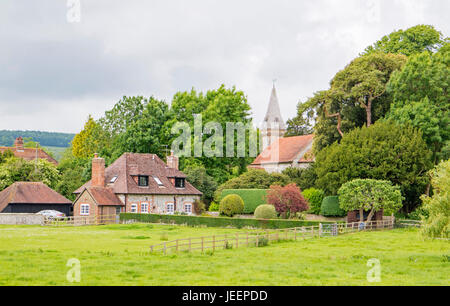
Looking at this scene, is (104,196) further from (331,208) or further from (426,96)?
(426,96)

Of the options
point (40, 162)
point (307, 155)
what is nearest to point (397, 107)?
point (307, 155)

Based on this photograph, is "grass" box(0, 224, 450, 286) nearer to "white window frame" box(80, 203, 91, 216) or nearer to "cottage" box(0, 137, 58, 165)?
"white window frame" box(80, 203, 91, 216)

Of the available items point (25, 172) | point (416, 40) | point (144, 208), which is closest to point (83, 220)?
point (144, 208)

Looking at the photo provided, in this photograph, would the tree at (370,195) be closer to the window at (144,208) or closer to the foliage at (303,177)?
the foliage at (303,177)

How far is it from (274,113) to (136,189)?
52.8m

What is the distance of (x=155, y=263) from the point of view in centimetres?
2514

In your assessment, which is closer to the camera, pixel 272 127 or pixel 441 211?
pixel 441 211

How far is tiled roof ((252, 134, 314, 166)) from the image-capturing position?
245ft

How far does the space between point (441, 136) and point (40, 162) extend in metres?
48.7

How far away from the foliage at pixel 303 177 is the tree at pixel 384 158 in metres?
9.07

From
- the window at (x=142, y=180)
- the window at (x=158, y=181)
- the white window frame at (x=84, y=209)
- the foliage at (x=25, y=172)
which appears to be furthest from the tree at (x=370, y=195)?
the foliage at (x=25, y=172)

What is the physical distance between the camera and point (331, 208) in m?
54.0

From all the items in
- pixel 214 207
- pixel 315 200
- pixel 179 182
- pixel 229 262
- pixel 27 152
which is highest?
pixel 27 152

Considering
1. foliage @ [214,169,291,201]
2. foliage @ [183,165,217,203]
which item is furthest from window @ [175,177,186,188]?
foliage @ [214,169,291,201]
